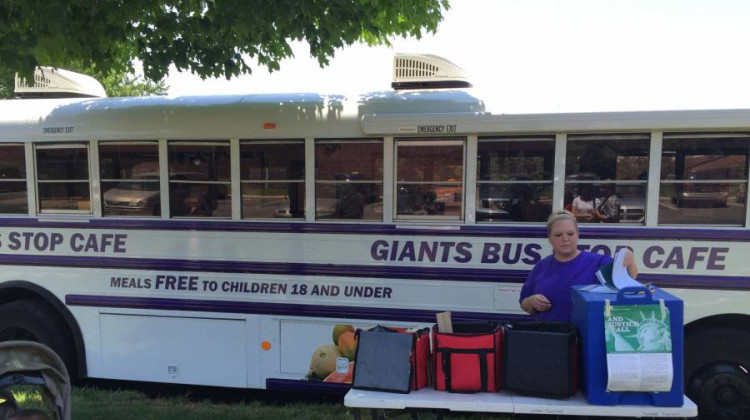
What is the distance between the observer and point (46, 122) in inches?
158

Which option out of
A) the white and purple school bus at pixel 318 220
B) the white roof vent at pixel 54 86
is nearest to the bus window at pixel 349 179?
the white and purple school bus at pixel 318 220

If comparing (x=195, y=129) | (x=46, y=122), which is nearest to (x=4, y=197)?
(x=46, y=122)

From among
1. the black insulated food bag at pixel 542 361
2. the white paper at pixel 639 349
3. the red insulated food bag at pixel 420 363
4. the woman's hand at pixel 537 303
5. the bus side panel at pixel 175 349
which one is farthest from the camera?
the bus side panel at pixel 175 349

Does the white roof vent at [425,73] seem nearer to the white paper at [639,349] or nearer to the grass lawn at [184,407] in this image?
the white paper at [639,349]

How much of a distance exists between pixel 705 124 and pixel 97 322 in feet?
15.7

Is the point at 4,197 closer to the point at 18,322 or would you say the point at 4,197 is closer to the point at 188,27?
the point at 18,322

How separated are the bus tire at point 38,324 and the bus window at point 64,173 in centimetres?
94

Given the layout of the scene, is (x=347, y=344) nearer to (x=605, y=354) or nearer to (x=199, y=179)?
(x=199, y=179)

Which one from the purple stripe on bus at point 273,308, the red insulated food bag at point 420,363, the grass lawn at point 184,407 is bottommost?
the grass lawn at point 184,407

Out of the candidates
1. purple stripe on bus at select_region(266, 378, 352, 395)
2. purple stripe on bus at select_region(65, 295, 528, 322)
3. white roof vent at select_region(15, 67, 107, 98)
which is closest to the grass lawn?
purple stripe on bus at select_region(266, 378, 352, 395)

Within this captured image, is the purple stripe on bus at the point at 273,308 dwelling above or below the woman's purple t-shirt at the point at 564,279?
below

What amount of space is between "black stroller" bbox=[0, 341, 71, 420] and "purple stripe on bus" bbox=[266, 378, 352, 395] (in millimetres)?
1585

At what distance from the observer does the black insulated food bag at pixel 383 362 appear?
2283 mm

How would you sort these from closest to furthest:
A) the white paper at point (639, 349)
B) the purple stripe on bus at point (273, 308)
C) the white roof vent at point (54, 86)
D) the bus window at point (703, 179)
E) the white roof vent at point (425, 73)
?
the white paper at point (639, 349), the bus window at point (703, 179), the purple stripe on bus at point (273, 308), the white roof vent at point (425, 73), the white roof vent at point (54, 86)
